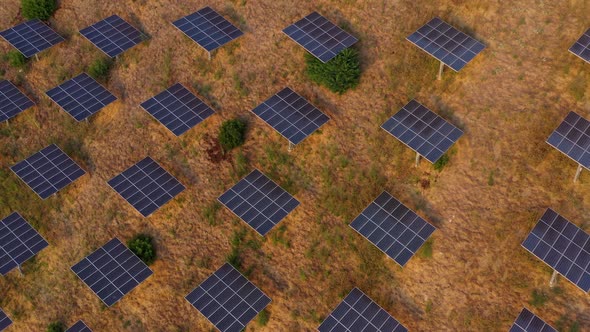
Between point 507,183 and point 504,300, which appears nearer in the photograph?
point 504,300

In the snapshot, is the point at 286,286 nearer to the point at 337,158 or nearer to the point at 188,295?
the point at 188,295

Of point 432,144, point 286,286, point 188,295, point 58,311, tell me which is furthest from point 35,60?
point 432,144

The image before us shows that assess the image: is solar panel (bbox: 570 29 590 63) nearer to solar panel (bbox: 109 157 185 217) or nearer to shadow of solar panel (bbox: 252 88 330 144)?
shadow of solar panel (bbox: 252 88 330 144)

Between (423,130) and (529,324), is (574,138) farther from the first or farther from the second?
(529,324)

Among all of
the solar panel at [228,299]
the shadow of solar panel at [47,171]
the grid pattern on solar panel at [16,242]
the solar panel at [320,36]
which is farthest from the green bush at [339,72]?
the grid pattern on solar panel at [16,242]

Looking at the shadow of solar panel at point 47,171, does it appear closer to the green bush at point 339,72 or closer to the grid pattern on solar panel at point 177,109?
the grid pattern on solar panel at point 177,109

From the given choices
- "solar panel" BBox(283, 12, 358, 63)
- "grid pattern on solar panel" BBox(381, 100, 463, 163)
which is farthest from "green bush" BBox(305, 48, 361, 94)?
"grid pattern on solar panel" BBox(381, 100, 463, 163)

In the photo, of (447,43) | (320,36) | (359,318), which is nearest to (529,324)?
(359,318)
